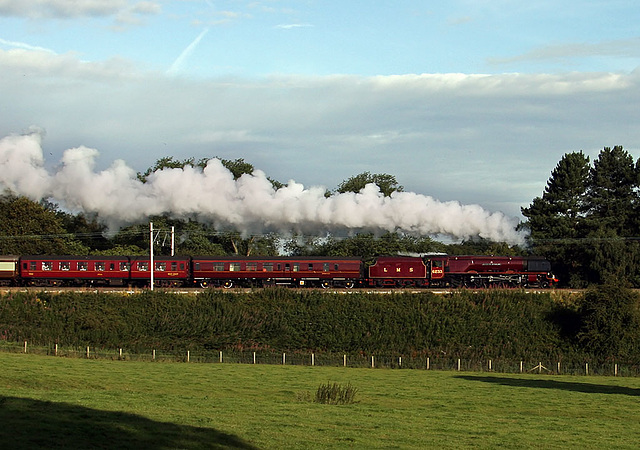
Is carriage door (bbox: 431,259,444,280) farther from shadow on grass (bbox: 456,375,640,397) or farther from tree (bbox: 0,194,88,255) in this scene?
tree (bbox: 0,194,88,255)

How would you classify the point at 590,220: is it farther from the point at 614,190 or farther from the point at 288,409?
the point at 288,409

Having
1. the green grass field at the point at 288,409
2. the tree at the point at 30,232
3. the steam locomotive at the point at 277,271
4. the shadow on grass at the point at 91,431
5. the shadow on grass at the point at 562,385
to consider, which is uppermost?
the tree at the point at 30,232

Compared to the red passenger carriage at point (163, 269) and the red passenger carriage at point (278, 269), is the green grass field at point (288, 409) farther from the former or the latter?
the red passenger carriage at point (163, 269)

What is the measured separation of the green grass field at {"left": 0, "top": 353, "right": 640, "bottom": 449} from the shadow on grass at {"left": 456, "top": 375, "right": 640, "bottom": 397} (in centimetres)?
8

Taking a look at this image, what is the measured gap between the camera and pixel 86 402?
27.8 metres

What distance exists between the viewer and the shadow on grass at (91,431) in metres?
20.5

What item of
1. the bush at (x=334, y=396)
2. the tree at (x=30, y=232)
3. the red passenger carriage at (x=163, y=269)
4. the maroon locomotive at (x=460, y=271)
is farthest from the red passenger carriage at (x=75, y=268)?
the bush at (x=334, y=396)

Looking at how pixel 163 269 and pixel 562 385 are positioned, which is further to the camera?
pixel 163 269

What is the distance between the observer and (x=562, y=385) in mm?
44812

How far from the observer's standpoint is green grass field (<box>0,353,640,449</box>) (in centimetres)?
2277

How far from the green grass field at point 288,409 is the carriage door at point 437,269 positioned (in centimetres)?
3035

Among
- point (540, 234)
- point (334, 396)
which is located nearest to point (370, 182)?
point (540, 234)

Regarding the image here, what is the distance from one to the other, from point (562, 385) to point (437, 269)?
34.6 metres

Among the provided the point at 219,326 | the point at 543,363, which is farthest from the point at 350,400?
the point at 219,326
